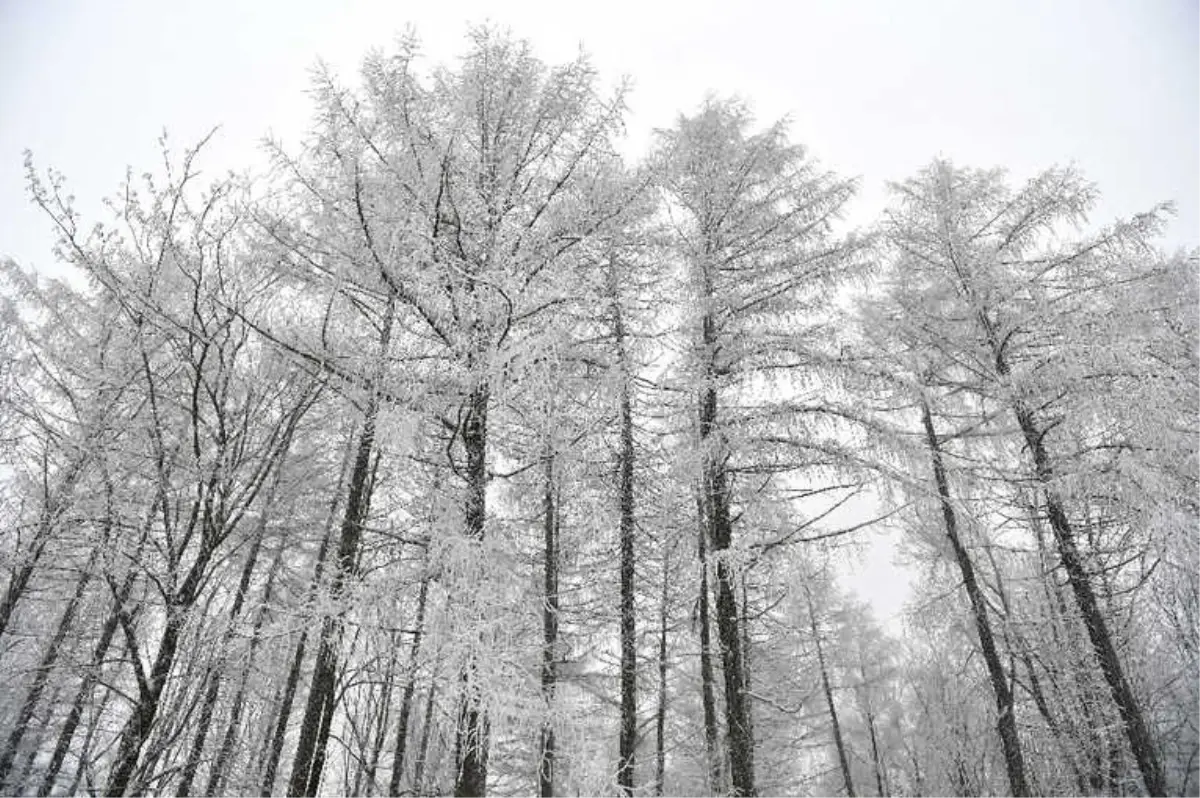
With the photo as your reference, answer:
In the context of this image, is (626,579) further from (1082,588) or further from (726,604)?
(1082,588)

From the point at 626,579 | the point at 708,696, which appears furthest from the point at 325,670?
the point at 708,696

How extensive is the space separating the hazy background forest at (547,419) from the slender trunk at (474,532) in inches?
1.5

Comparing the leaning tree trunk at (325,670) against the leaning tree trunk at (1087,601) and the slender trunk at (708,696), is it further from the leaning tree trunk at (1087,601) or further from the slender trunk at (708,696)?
the leaning tree trunk at (1087,601)

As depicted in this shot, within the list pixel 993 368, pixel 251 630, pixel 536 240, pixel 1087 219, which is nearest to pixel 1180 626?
pixel 993 368

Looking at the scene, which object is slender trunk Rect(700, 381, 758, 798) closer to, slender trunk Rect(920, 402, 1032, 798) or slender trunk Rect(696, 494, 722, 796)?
slender trunk Rect(696, 494, 722, 796)

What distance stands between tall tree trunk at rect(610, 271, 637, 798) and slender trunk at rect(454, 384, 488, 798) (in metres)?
1.61

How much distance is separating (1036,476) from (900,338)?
9.07 feet

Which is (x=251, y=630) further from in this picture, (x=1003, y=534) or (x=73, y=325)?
(x=1003, y=534)

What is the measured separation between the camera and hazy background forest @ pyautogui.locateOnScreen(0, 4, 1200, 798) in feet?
12.3

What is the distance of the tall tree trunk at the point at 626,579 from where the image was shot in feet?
23.2

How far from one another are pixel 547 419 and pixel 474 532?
1011 mm

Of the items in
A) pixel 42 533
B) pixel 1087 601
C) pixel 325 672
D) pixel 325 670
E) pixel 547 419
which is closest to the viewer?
pixel 547 419

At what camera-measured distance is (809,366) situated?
21.9ft

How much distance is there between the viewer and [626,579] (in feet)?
25.8
